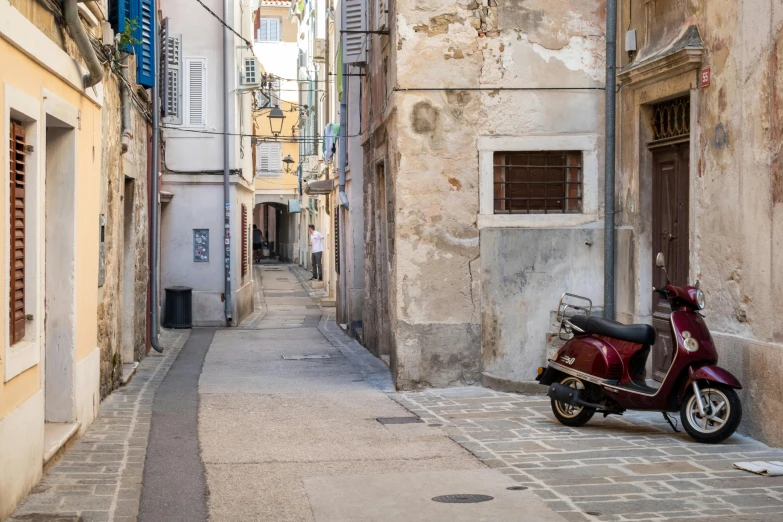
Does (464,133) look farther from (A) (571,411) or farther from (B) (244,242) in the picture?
(B) (244,242)

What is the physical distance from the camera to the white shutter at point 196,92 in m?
22.1

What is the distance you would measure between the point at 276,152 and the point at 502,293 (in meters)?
38.1

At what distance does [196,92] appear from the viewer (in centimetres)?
2212

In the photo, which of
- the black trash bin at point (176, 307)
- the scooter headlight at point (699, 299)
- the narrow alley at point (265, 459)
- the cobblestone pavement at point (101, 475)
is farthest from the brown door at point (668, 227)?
the black trash bin at point (176, 307)

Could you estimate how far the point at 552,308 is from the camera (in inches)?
454

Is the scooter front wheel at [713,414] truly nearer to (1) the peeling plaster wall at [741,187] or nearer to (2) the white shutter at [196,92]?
(1) the peeling plaster wall at [741,187]

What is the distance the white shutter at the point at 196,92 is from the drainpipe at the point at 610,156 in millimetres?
12546

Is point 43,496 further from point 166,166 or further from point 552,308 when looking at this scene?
point 166,166

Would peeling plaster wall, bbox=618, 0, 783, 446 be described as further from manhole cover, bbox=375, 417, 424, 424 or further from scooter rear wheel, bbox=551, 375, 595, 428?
manhole cover, bbox=375, 417, 424, 424

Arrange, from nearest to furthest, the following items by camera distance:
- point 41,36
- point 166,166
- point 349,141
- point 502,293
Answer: point 41,36 → point 502,293 → point 349,141 → point 166,166

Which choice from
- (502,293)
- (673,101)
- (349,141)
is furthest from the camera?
(349,141)

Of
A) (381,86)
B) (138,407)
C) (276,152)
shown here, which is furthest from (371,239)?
(276,152)

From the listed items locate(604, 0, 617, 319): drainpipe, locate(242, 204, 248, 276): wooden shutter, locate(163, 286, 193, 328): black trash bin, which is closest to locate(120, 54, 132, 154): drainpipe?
locate(604, 0, 617, 319): drainpipe

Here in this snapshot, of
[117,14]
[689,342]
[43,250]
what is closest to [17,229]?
[43,250]
